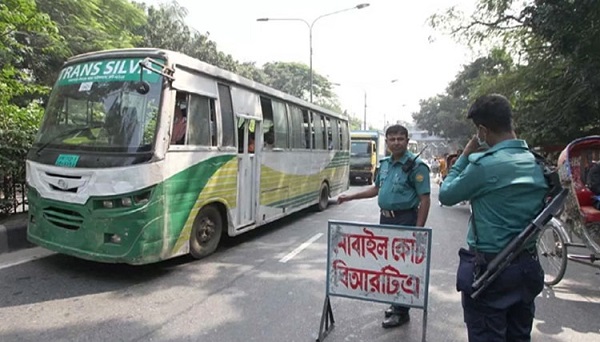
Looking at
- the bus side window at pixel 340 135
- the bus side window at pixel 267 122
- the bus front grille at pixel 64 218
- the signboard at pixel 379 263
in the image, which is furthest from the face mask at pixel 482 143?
the bus side window at pixel 340 135

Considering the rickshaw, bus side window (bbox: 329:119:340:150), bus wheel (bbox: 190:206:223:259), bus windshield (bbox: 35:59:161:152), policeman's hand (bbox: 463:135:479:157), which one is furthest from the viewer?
bus side window (bbox: 329:119:340:150)

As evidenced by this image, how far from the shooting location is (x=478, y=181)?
2.21m

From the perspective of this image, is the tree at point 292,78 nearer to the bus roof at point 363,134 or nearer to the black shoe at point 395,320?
the bus roof at point 363,134

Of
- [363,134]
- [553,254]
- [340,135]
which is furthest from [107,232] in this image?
[363,134]

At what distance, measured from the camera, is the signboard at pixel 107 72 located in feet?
16.3

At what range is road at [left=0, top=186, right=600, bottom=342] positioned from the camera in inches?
144

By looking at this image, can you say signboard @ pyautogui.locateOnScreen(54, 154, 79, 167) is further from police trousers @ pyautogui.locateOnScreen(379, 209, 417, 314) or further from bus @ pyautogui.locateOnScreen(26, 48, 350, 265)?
police trousers @ pyautogui.locateOnScreen(379, 209, 417, 314)

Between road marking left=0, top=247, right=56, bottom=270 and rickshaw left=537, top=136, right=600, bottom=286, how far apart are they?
20.2 ft

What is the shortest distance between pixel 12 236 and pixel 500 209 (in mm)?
6319

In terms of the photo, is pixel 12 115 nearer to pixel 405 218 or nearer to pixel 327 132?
pixel 405 218

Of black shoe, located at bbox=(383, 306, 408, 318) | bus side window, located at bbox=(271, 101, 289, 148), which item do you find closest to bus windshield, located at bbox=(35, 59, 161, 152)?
black shoe, located at bbox=(383, 306, 408, 318)

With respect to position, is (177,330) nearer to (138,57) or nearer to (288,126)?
(138,57)

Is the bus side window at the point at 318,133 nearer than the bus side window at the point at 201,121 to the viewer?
No

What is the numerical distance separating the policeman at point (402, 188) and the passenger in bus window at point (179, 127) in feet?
8.58
